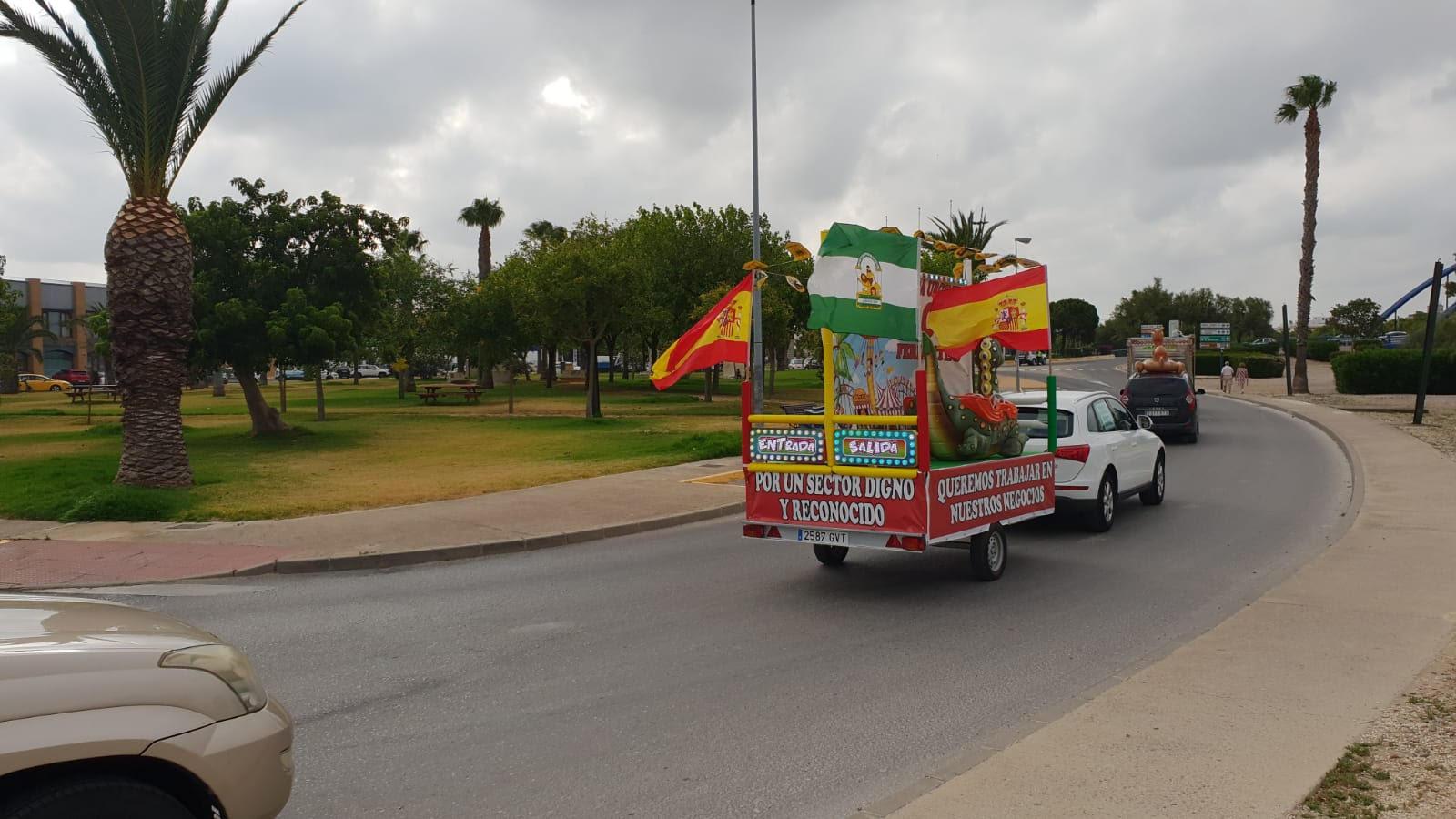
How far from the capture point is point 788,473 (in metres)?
8.89

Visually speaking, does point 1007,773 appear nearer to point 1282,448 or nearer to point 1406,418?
point 1282,448

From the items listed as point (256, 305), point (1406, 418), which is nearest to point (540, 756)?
point (256, 305)

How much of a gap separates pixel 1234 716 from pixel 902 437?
3.49 metres

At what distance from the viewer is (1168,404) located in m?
23.4

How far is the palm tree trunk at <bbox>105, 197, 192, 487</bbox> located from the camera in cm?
1577

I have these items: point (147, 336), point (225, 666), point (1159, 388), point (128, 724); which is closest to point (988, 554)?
point (225, 666)

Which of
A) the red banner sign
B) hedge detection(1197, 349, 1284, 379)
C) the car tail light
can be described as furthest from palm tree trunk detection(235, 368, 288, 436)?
hedge detection(1197, 349, 1284, 379)

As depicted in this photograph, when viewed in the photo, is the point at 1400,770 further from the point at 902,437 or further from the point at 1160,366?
the point at 1160,366

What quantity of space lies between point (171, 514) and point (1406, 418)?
3008 cm

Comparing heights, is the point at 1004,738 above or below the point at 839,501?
below

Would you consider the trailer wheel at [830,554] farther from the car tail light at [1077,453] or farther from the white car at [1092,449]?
the car tail light at [1077,453]

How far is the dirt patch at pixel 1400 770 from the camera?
13.3 ft

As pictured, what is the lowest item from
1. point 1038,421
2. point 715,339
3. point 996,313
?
point 1038,421

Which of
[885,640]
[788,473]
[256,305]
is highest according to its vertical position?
[256,305]
